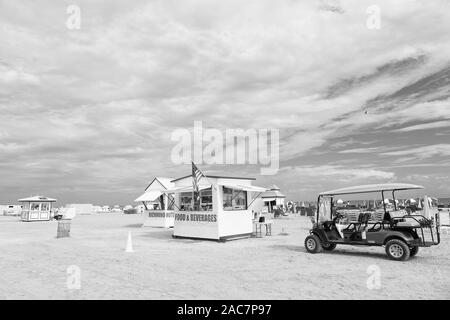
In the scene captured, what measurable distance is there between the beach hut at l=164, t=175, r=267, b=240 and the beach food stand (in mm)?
6236

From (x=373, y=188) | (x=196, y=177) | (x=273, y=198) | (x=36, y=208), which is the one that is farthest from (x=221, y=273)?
(x=273, y=198)

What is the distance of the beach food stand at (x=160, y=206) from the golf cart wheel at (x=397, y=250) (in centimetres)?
1583

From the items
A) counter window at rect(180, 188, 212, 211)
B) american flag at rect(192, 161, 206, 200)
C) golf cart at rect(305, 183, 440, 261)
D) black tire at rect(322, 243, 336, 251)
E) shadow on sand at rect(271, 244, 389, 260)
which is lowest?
shadow on sand at rect(271, 244, 389, 260)

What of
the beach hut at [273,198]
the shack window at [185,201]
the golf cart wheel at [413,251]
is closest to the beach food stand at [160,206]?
the shack window at [185,201]

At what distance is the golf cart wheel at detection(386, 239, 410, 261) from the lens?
9.59 metres

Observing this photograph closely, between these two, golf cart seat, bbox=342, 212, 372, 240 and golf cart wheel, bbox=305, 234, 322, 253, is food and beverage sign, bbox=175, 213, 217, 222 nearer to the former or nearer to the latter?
golf cart wheel, bbox=305, 234, 322, 253

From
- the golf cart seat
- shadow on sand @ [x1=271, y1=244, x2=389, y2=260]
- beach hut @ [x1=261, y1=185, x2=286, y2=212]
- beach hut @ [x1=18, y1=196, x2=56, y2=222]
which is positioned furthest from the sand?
beach hut @ [x1=261, y1=185, x2=286, y2=212]

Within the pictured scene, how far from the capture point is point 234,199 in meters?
16.7

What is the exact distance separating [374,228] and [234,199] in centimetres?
741

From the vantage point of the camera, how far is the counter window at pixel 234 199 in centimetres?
1625

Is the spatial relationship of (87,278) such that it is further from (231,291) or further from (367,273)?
(367,273)

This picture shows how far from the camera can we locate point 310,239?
11.6 m
